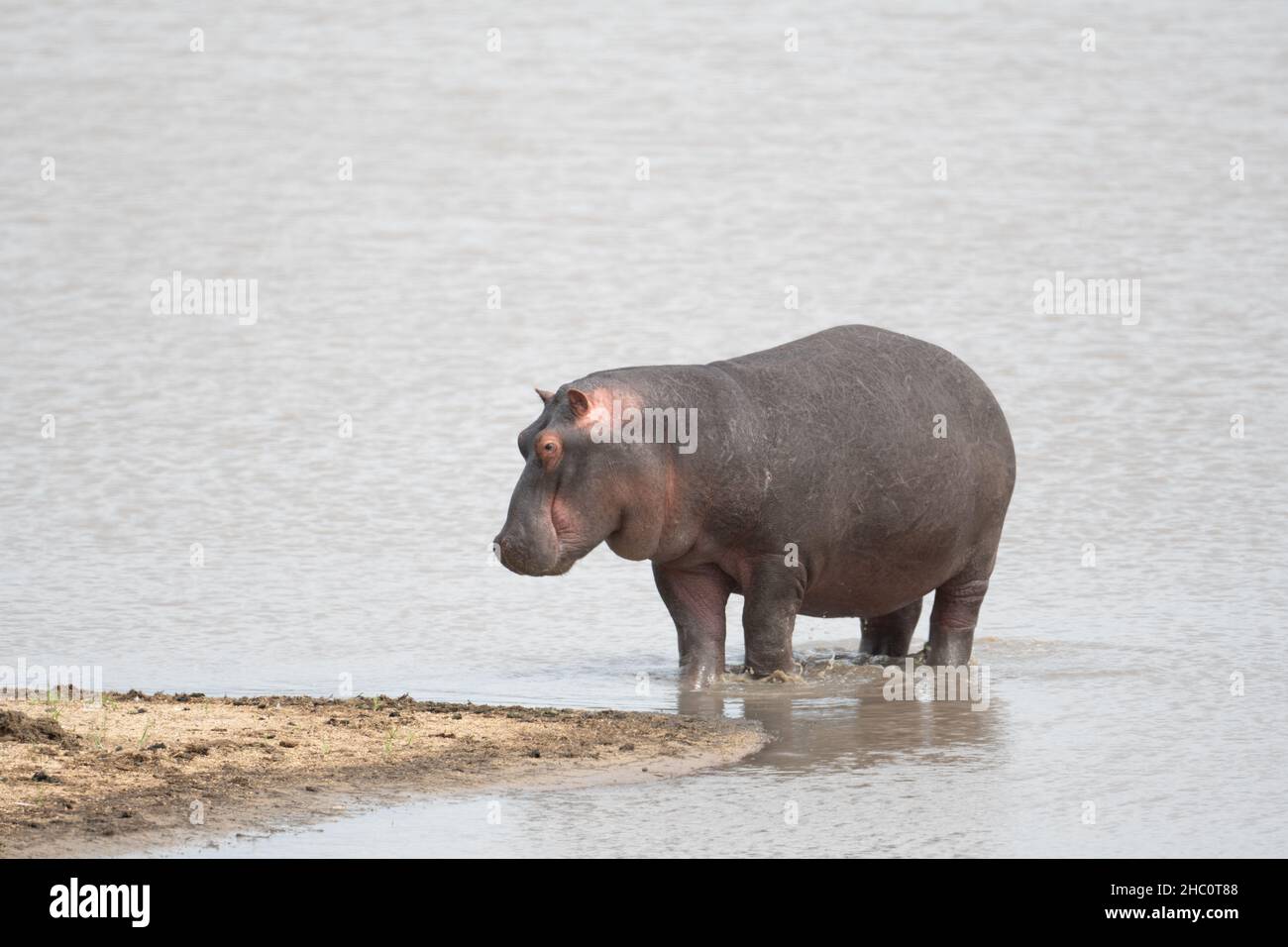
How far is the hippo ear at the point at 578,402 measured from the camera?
10.9 meters

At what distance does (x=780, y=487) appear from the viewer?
11.5 metres

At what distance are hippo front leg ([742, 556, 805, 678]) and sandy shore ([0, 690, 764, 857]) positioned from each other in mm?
983

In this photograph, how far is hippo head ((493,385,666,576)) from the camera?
11.0 m

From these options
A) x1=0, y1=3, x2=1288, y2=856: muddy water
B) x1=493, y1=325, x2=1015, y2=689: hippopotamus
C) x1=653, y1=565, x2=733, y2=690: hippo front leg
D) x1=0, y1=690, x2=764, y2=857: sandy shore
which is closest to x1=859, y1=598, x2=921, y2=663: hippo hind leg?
x1=493, y1=325, x2=1015, y2=689: hippopotamus

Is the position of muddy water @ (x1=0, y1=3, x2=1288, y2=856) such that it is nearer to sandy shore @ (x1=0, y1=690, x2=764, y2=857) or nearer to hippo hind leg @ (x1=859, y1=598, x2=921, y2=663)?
sandy shore @ (x1=0, y1=690, x2=764, y2=857)

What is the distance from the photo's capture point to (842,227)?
29.8 meters

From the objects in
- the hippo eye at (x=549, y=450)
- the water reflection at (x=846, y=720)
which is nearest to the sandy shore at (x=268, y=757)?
the water reflection at (x=846, y=720)

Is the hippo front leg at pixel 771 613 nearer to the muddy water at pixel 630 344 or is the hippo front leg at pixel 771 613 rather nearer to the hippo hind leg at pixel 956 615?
the muddy water at pixel 630 344

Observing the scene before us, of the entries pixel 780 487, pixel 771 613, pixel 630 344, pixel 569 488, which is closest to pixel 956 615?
pixel 771 613

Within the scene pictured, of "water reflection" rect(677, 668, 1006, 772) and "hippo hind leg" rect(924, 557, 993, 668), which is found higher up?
"hippo hind leg" rect(924, 557, 993, 668)

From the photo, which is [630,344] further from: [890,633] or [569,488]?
[569,488]

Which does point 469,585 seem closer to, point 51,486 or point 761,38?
point 51,486

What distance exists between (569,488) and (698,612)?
1.30 meters
